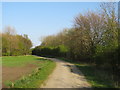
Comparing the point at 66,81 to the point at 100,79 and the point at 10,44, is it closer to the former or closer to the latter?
the point at 100,79

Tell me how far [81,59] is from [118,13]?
1894 centimetres

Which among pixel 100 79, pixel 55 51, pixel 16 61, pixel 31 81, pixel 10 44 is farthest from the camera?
pixel 10 44

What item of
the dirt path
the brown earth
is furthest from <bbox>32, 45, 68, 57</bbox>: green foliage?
the dirt path

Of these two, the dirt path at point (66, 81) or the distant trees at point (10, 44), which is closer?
the dirt path at point (66, 81)

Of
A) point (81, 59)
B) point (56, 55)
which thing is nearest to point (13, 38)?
point (56, 55)

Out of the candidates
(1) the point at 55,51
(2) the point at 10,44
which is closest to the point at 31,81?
(1) the point at 55,51

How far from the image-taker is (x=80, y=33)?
31.5 m

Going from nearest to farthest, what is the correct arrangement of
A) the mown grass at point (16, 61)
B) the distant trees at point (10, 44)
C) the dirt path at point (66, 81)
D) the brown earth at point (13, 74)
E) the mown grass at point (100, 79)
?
the dirt path at point (66, 81)
the mown grass at point (100, 79)
the brown earth at point (13, 74)
the mown grass at point (16, 61)
the distant trees at point (10, 44)

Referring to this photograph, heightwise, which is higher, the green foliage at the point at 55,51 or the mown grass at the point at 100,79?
the green foliage at the point at 55,51

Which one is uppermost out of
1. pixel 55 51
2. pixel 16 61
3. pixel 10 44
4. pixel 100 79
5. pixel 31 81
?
pixel 10 44

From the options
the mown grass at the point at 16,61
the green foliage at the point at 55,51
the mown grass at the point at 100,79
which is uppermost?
the green foliage at the point at 55,51

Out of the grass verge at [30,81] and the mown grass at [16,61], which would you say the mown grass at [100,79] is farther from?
the mown grass at [16,61]

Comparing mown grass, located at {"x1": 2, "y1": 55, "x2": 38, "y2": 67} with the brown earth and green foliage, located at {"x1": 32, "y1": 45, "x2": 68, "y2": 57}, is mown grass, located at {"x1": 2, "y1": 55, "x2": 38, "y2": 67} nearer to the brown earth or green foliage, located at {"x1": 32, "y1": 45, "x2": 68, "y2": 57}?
the brown earth

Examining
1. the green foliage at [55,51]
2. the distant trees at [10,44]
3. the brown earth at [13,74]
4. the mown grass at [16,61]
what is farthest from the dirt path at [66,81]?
the distant trees at [10,44]
